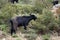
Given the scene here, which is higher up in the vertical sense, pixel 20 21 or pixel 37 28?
pixel 20 21

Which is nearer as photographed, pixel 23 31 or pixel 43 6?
pixel 23 31

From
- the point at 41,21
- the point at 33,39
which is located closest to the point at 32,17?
the point at 41,21

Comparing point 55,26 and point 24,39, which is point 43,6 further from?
point 24,39

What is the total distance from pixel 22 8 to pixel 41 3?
1.29m

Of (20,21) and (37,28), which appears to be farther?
(37,28)

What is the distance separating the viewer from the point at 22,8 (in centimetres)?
1517

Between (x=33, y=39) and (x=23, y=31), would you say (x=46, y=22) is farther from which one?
(x=33, y=39)

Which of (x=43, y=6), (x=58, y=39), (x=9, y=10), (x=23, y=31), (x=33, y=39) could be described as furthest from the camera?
(x=43, y=6)

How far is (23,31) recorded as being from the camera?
1135 centimetres

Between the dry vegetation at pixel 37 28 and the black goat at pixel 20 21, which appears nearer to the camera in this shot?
the dry vegetation at pixel 37 28

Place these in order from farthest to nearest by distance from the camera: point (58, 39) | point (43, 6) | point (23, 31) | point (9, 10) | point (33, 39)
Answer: point (43, 6)
point (9, 10)
point (23, 31)
point (58, 39)
point (33, 39)

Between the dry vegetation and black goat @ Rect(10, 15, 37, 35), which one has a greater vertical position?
black goat @ Rect(10, 15, 37, 35)

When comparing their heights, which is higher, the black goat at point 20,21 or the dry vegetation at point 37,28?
the black goat at point 20,21

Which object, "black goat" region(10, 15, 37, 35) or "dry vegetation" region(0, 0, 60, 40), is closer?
"dry vegetation" region(0, 0, 60, 40)
